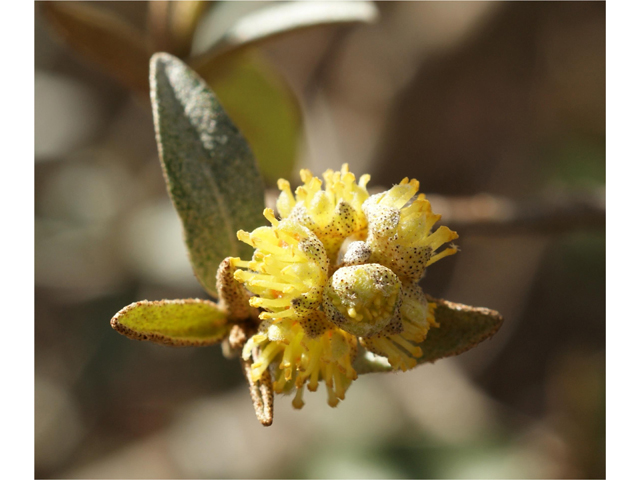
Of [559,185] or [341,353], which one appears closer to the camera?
[341,353]

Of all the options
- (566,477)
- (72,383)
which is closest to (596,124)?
(566,477)

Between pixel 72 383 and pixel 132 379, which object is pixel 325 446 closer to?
pixel 132 379

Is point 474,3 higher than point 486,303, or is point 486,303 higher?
point 474,3

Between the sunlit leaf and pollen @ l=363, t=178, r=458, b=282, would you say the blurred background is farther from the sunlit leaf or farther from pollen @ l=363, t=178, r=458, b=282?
pollen @ l=363, t=178, r=458, b=282

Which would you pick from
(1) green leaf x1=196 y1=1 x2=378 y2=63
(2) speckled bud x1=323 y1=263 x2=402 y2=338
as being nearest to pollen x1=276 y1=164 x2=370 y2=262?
(2) speckled bud x1=323 y1=263 x2=402 y2=338

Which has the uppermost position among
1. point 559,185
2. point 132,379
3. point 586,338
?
point 559,185

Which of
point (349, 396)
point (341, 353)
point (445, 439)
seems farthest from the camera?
point (349, 396)

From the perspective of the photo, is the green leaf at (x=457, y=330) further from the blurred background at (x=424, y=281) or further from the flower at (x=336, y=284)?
the blurred background at (x=424, y=281)
